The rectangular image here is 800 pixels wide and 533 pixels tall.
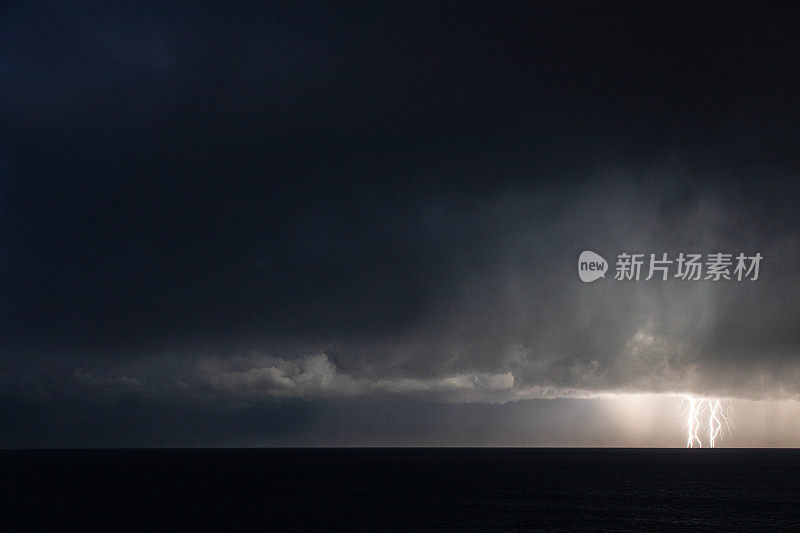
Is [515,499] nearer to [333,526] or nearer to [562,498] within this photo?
[562,498]

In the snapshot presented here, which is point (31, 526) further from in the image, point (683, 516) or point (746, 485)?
point (746, 485)

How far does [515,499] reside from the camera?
420 ft

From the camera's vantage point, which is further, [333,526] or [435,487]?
[435,487]

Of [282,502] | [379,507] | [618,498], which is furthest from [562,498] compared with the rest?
[282,502]

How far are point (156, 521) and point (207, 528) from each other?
12258 millimetres

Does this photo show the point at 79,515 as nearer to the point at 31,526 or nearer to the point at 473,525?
the point at 31,526

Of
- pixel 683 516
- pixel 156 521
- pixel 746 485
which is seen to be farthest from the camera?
pixel 746 485

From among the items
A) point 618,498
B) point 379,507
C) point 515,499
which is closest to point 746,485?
point 618,498

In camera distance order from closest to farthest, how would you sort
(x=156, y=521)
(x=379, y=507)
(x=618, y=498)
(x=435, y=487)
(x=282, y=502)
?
(x=156, y=521) < (x=379, y=507) < (x=282, y=502) < (x=618, y=498) < (x=435, y=487)

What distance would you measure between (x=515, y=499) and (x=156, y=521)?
218 feet

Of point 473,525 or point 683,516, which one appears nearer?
point 473,525

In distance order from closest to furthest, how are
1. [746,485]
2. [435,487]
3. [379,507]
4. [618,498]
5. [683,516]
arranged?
[683,516]
[379,507]
[618,498]
[435,487]
[746,485]

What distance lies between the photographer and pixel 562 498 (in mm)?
132625

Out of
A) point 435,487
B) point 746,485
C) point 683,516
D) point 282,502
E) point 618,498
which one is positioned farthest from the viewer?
point 746,485
